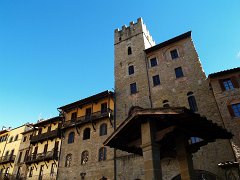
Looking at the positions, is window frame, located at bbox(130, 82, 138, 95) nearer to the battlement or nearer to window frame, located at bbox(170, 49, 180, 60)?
window frame, located at bbox(170, 49, 180, 60)

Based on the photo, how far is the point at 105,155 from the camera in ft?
73.1

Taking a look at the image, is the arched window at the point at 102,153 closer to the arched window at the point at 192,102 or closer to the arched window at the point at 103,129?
the arched window at the point at 103,129

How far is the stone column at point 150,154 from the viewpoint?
6.63 meters

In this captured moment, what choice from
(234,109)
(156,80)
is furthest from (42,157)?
(234,109)

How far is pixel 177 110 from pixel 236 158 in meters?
11.7

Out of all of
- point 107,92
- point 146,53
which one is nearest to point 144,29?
point 146,53

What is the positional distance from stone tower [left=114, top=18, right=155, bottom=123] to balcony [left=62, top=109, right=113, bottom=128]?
1157 mm

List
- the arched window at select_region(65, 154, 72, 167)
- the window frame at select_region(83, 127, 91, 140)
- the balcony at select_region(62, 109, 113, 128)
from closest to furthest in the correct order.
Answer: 1. the balcony at select_region(62, 109, 113, 128)
2. the arched window at select_region(65, 154, 72, 167)
3. the window frame at select_region(83, 127, 91, 140)

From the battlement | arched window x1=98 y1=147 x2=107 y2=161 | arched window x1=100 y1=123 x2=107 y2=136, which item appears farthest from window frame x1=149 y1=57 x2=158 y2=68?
arched window x1=98 y1=147 x2=107 y2=161

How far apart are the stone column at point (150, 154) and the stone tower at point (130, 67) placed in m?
14.8

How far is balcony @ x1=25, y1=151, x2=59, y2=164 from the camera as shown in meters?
26.6

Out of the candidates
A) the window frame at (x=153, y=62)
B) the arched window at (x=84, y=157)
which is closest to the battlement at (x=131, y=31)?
the window frame at (x=153, y=62)

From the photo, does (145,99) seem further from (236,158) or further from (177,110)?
(177,110)

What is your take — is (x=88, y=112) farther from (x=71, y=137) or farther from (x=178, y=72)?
(x=178, y=72)
